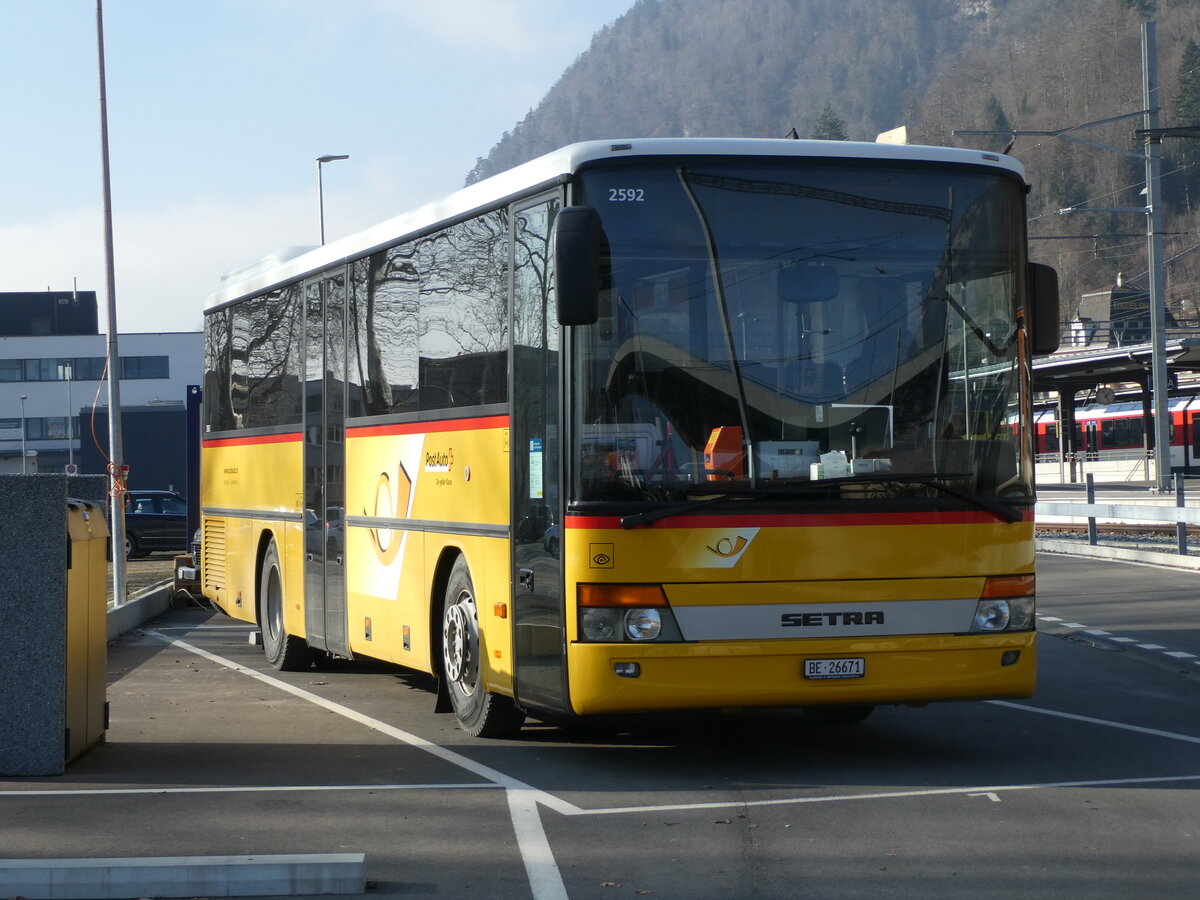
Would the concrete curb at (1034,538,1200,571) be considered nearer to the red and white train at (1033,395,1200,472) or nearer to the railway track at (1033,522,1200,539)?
the railway track at (1033,522,1200,539)

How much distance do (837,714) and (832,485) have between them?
2.68 meters

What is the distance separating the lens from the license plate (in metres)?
8.10

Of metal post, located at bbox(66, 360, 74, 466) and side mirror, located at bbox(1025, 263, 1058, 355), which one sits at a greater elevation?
metal post, located at bbox(66, 360, 74, 466)

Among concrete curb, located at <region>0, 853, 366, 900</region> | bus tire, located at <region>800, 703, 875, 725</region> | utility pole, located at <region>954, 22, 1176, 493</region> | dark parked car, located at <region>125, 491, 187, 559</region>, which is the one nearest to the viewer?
concrete curb, located at <region>0, 853, 366, 900</region>

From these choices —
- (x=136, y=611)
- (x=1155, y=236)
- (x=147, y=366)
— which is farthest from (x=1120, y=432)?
(x=147, y=366)

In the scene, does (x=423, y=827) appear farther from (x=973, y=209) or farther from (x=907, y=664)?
(x=973, y=209)

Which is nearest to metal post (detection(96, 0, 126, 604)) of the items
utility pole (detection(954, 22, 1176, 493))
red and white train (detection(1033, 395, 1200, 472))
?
utility pole (detection(954, 22, 1176, 493))

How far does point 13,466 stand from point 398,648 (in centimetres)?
9688

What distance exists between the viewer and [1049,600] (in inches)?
737

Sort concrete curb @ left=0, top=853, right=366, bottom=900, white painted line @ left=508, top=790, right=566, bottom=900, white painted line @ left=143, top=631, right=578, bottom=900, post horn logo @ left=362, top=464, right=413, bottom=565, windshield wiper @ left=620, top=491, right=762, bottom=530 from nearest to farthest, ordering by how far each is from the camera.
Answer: concrete curb @ left=0, top=853, right=366, bottom=900
white painted line @ left=508, top=790, right=566, bottom=900
white painted line @ left=143, top=631, right=578, bottom=900
windshield wiper @ left=620, top=491, right=762, bottom=530
post horn logo @ left=362, top=464, right=413, bottom=565

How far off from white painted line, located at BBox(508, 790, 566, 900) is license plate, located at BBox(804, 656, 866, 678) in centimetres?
148

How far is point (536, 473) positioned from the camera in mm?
8602

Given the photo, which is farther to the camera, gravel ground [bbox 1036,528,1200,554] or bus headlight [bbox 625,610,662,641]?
gravel ground [bbox 1036,528,1200,554]

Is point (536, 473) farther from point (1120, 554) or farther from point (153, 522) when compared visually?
point (153, 522)
